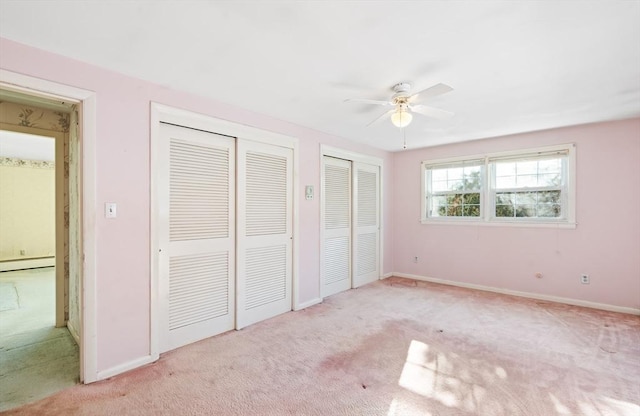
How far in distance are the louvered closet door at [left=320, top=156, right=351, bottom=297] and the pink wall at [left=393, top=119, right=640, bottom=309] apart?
1.65 m

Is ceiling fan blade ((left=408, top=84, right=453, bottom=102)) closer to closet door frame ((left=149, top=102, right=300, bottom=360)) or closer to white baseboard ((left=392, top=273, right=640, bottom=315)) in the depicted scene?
closet door frame ((left=149, top=102, right=300, bottom=360))

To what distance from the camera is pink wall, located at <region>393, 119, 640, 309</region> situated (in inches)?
140

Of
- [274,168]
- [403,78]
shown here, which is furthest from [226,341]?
[403,78]

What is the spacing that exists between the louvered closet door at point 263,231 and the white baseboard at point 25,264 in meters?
5.52

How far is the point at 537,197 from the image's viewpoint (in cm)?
423

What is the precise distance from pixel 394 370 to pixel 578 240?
10.9ft

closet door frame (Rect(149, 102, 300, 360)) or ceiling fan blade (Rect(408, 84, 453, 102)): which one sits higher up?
ceiling fan blade (Rect(408, 84, 453, 102))

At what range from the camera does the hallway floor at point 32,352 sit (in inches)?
82.0

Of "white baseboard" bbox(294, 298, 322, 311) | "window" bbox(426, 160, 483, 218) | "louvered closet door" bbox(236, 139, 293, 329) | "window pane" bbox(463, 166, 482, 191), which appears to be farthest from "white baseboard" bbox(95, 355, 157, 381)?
"window pane" bbox(463, 166, 482, 191)

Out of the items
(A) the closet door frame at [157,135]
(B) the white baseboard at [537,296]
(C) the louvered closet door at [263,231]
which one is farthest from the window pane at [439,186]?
(A) the closet door frame at [157,135]

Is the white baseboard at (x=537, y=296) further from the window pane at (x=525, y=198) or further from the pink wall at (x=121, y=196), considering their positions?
the pink wall at (x=121, y=196)

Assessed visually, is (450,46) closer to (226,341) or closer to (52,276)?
(226,341)

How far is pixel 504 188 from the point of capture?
448 cm

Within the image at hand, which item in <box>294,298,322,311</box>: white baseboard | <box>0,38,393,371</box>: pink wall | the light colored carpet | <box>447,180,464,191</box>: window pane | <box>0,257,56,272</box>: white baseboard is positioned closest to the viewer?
the light colored carpet
